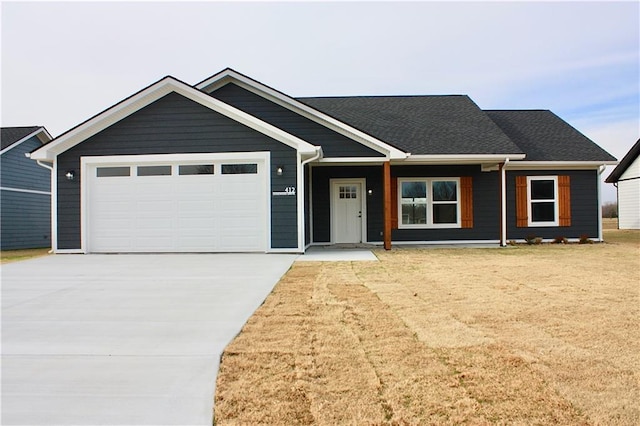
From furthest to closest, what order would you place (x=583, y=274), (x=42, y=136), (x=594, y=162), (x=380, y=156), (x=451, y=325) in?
(x=42, y=136), (x=594, y=162), (x=380, y=156), (x=583, y=274), (x=451, y=325)

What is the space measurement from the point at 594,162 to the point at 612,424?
46.4 feet

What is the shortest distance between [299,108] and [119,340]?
973 centimetres

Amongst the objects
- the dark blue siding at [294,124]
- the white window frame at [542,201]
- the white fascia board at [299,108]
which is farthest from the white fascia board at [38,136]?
the white window frame at [542,201]

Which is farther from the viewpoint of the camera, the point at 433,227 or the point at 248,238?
the point at 433,227

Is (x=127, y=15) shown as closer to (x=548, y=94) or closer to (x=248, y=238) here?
(x=248, y=238)

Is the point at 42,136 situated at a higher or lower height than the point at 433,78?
lower

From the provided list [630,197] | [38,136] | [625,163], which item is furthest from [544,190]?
[38,136]

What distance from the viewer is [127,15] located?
11.3m

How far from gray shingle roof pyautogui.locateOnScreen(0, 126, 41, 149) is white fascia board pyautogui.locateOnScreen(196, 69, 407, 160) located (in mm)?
9672

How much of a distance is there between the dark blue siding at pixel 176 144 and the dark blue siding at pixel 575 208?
7939 mm

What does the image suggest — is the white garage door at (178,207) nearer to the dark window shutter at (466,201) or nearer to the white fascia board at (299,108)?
the white fascia board at (299,108)

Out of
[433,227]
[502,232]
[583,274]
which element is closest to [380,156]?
[433,227]

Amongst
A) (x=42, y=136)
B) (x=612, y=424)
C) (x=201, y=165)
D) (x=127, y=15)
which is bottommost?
(x=612, y=424)

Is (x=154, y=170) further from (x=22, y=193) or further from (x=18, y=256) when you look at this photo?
(x=22, y=193)
